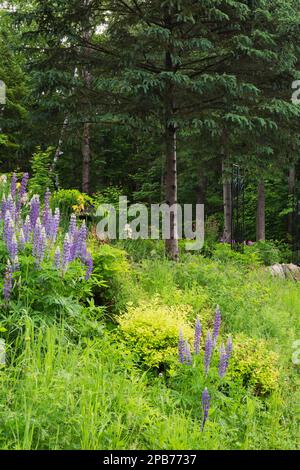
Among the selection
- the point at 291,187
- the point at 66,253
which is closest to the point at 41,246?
the point at 66,253

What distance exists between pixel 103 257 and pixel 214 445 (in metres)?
2.48

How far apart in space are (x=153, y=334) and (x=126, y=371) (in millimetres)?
750

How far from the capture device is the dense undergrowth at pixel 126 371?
2873 mm

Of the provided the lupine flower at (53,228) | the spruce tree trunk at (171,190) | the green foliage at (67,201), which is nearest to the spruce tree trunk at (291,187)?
the spruce tree trunk at (171,190)

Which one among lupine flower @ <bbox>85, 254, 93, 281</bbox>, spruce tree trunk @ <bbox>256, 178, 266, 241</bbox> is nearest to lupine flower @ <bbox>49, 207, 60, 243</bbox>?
lupine flower @ <bbox>85, 254, 93, 281</bbox>

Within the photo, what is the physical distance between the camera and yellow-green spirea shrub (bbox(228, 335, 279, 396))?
4.23 meters

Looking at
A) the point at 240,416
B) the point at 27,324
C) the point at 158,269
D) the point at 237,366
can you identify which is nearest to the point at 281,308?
the point at 158,269

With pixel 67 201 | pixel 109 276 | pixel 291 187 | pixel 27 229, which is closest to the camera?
pixel 27 229

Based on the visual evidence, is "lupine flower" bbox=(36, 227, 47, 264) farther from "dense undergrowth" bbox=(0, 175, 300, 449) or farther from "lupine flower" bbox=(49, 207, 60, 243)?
"lupine flower" bbox=(49, 207, 60, 243)

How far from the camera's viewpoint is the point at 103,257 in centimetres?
514

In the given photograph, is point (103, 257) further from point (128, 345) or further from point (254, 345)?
point (254, 345)

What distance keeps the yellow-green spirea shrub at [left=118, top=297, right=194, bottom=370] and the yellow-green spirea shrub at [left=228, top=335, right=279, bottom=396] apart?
1.53 ft

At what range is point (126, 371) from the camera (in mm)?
3645

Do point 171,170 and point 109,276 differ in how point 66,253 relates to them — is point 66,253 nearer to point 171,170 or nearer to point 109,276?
point 109,276
